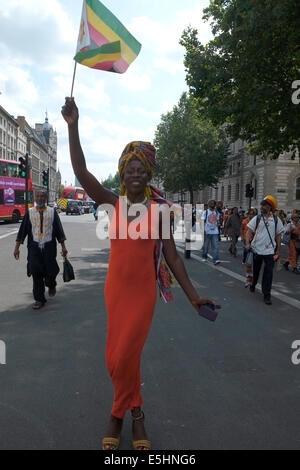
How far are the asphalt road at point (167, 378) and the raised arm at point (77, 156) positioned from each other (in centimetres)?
156

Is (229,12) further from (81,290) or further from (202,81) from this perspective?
(81,290)

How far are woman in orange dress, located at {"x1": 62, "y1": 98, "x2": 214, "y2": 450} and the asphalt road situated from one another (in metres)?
0.30

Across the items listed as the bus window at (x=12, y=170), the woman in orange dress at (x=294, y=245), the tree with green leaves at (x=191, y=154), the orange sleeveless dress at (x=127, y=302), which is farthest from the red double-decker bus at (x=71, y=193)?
the orange sleeveless dress at (x=127, y=302)

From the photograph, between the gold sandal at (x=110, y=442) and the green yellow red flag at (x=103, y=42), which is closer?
the gold sandal at (x=110, y=442)

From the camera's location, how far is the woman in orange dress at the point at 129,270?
2557 mm

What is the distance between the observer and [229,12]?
14.5 m

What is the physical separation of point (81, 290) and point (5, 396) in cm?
451

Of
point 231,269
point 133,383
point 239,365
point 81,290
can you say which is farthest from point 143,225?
point 231,269

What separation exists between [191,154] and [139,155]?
146 ft

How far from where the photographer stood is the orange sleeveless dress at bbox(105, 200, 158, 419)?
101 inches

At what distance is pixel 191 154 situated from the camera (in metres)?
46.2

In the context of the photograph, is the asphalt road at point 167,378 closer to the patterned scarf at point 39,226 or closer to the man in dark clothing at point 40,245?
the man in dark clothing at point 40,245

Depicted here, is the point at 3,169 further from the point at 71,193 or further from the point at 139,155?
the point at 71,193

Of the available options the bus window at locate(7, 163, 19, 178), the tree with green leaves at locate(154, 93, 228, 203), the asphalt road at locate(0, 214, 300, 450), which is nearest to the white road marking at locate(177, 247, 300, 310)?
the asphalt road at locate(0, 214, 300, 450)
